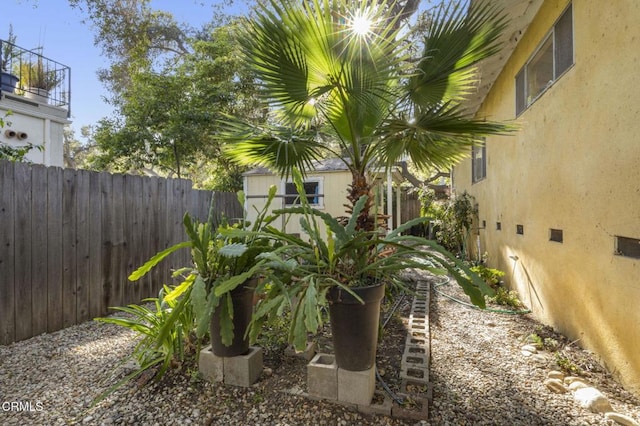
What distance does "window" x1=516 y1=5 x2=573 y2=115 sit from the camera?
9.98 ft

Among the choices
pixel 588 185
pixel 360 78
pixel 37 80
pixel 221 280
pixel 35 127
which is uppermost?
pixel 37 80

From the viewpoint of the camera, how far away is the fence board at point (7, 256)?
9.41 feet

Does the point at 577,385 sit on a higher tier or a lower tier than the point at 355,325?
lower

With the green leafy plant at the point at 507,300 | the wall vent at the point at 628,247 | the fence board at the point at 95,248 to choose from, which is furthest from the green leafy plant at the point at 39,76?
the wall vent at the point at 628,247

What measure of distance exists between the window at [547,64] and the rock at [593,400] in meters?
2.60

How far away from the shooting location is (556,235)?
3.28 meters

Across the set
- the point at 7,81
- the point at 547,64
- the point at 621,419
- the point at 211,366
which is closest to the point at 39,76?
the point at 7,81

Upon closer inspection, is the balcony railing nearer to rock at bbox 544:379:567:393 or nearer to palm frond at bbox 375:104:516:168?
palm frond at bbox 375:104:516:168

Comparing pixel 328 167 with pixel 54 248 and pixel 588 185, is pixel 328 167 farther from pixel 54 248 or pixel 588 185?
pixel 588 185

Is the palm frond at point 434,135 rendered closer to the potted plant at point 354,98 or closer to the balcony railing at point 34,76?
the potted plant at point 354,98

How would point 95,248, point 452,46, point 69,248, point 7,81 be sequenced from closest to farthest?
point 452,46 → point 69,248 → point 95,248 → point 7,81

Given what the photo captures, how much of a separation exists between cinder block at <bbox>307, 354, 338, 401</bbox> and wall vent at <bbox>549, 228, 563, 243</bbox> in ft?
8.52

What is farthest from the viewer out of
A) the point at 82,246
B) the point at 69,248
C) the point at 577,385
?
the point at 82,246

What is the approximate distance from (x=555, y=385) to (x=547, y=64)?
3154 mm
